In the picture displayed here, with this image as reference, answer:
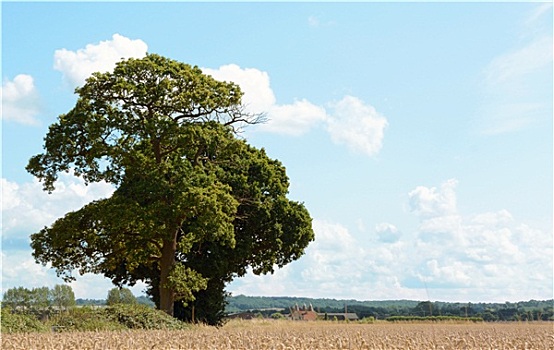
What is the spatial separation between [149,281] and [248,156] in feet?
26.3

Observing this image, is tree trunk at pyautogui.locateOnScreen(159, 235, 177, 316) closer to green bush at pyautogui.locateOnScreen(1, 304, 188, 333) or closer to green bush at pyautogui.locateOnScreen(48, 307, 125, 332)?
green bush at pyautogui.locateOnScreen(1, 304, 188, 333)

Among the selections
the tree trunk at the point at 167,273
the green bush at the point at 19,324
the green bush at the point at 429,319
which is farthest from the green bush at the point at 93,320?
the green bush at the point at 429,319

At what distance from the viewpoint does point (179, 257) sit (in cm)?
3375

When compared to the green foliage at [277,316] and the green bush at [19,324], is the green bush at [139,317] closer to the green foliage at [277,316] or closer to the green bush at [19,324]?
the green bush at [19,324]

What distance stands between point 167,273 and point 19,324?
10.00 metres

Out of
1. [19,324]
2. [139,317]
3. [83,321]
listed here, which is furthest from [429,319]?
[19,324]

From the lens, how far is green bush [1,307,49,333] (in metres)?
20.3

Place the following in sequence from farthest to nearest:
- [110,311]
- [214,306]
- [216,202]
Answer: [214,306] < [216,202] < [110,311]

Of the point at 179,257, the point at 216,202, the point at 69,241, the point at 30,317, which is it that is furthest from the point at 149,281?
the point at 30,317

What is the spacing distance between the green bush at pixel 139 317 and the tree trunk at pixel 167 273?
3.94 metres

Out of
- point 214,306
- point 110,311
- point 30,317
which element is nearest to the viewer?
point 30,317

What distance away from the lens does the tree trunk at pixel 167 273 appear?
30047 mm

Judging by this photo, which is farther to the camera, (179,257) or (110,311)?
(179,257)

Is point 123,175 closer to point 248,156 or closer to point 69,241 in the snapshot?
point 69,241
